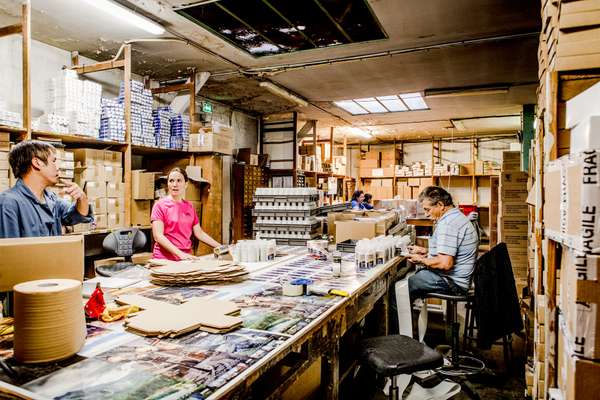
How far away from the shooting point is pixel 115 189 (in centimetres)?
468

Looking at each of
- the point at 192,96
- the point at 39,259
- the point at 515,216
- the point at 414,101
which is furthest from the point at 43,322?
the point at 414,101

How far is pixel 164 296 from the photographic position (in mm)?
2207

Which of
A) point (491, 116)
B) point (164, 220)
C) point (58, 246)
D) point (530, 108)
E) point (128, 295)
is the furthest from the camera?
point (491, 116)

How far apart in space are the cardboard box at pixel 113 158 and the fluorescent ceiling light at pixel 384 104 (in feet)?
14.6

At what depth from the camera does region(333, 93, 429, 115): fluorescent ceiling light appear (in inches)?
300

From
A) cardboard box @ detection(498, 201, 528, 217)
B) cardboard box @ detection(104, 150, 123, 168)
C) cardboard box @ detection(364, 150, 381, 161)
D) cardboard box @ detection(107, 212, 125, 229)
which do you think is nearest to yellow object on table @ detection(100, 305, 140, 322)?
cardboard box @ detection(107, 212, 125, 229)

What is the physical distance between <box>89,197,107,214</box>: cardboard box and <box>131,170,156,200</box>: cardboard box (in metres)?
0.46

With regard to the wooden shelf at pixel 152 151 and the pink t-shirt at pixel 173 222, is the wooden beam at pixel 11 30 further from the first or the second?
the pink t-shirt at pixel 173 222

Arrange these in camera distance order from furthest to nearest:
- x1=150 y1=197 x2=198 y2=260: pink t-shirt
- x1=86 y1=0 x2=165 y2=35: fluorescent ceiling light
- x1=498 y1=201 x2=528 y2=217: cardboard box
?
x1=498 y1=201 x2=528 y2=217: cardboard box → x1=150 y1=197 x2=198 y2=260: pink t-shirt → x1=86 y1=0 x2=165 y2=35: fluorescent ceiling light

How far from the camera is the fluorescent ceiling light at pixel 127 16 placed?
11.9 feet

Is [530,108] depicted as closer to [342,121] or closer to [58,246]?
[342,121]

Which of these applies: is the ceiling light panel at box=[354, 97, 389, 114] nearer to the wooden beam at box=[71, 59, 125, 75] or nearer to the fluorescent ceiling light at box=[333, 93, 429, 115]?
the fluorescent ceiling light at box=[333, 93, 429, 115]

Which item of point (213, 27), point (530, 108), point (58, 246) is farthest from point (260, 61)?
point (530, 108)

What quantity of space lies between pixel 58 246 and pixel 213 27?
3.40m
